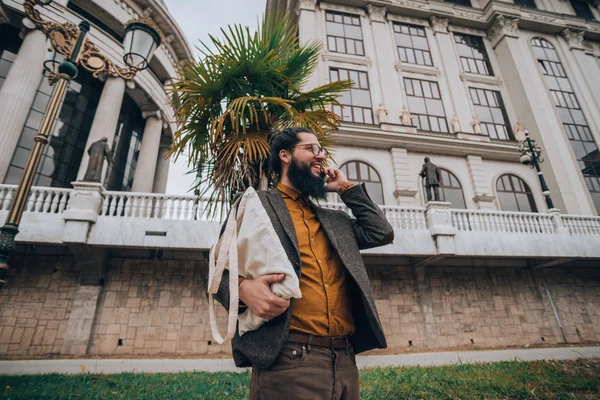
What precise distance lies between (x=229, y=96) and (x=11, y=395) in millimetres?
5111

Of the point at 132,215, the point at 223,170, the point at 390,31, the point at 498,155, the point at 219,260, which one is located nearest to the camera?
the point at 219,260

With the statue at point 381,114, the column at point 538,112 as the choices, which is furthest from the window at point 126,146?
the column at point 538,112

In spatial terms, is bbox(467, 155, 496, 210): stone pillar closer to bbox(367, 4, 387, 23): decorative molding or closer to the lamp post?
bbox(367, 4, 387, 23): decorative molding

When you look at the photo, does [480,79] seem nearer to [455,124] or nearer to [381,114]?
[455,124]

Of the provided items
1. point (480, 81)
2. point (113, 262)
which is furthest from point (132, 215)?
point (480, 81)

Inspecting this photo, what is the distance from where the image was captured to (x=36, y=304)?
28.4ft

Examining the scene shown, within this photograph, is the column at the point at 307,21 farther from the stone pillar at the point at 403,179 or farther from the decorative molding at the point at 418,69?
the stone pillar at the point at 403,179

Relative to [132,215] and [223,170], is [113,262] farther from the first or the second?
[223,170]

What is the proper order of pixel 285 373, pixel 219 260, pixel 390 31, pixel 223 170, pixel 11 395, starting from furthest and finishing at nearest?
pixel 390 31, pixel 223 170, pixel 11 395, pixel 219 260, pixel 285 373

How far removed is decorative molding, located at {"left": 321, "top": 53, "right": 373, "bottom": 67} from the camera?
1595 centimetres

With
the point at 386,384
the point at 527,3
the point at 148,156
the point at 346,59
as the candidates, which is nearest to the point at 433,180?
the point at 386,384

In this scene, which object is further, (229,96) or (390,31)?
(390,31)

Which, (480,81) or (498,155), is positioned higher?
(480,81)

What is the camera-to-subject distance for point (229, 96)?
4883mm
